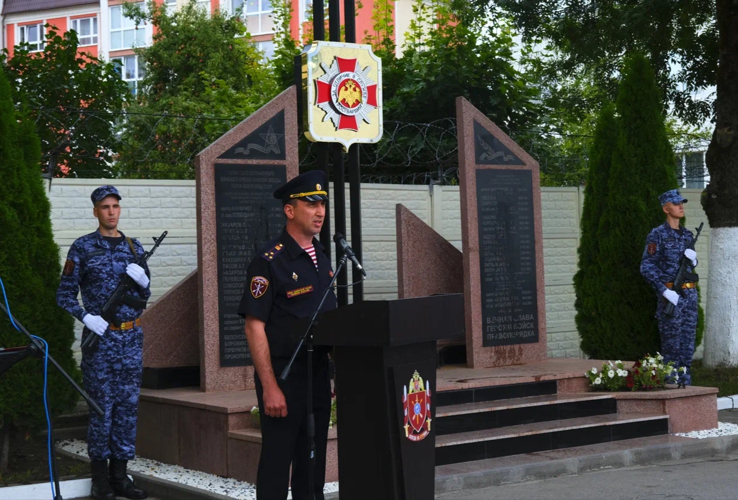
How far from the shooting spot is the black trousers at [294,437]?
459 centimetres

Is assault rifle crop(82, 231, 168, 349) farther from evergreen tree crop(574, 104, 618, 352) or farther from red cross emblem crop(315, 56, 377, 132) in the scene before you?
evergreen tree crop(574, 104, 618, 352)

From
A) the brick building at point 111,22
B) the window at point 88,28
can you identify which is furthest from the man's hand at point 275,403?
the window at point 88,28

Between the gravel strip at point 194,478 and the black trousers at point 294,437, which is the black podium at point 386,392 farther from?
the gravel strip at point 194,478

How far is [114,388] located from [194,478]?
0.85m

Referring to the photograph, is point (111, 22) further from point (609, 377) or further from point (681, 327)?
point (609, 377)

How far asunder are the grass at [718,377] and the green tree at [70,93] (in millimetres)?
6853

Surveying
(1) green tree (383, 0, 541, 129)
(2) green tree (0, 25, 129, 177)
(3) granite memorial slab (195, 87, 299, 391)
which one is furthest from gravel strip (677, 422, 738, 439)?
(1) green tree (383, 0, 541, 129)

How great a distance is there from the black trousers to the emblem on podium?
1.87 feet

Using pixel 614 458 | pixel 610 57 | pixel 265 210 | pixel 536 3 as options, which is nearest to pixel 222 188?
pixel 265 210

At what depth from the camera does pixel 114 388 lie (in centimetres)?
643

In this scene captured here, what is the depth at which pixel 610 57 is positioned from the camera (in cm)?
1352

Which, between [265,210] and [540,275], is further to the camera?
[540,275]

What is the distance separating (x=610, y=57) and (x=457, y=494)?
8813 mm

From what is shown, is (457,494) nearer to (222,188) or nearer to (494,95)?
(222,188)
